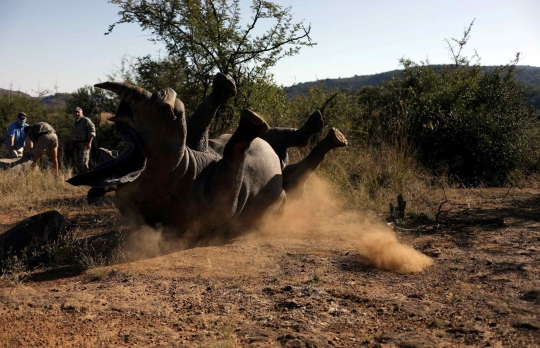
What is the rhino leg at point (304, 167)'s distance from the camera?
613 centimetres

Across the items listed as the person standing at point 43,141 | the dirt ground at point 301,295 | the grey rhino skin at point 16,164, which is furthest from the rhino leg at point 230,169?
the person standing at point 43,141

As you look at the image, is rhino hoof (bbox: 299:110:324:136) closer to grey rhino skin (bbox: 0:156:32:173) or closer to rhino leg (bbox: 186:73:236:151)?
rhino leg (bbox: 186:73:236:151)

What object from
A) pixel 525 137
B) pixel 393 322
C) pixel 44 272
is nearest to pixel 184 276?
pixel 44 272

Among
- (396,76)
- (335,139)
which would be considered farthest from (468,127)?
(335,139)

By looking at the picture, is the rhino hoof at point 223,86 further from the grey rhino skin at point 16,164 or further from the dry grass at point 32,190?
the grey rhino skin at point 16,164

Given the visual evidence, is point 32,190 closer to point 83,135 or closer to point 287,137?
point 83,135

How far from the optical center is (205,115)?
502 centimetres

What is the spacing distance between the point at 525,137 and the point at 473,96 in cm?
139

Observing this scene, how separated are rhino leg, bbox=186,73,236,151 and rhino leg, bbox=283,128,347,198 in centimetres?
140

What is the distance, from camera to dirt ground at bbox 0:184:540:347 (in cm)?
295

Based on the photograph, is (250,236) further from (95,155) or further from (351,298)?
(95,155)

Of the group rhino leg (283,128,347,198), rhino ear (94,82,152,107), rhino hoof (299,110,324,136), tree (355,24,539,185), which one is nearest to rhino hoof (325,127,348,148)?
rhino leg (283,128,347,198)

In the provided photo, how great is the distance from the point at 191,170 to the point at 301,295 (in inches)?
66.0

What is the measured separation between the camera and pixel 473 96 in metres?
11.2
